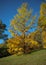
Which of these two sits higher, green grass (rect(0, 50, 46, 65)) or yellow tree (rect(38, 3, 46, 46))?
yellow tree (rect(38, 3, 46, 46))

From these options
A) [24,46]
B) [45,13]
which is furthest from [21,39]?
[45,13]

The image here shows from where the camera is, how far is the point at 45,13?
2458 centimetres

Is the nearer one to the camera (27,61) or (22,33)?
(27,61)

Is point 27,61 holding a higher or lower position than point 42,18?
lower

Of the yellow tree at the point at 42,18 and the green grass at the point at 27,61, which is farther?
the yellow tree at the point at 42,18

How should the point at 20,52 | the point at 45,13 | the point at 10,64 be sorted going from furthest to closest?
the point at 20,52, the point at 45,13, the point at 10,64

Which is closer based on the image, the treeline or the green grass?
the green grass

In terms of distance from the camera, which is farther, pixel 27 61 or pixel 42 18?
pixel 42 18

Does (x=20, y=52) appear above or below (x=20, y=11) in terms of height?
below

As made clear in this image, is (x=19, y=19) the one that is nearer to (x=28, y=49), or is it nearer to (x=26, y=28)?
(x=26, y=28)

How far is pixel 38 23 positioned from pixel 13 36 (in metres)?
4.31

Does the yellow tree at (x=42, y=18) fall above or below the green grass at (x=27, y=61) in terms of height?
above

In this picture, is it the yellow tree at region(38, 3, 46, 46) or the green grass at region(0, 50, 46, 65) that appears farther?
the yellow tree at region(38, 3, 46, 46)

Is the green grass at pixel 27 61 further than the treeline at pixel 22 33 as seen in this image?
No
